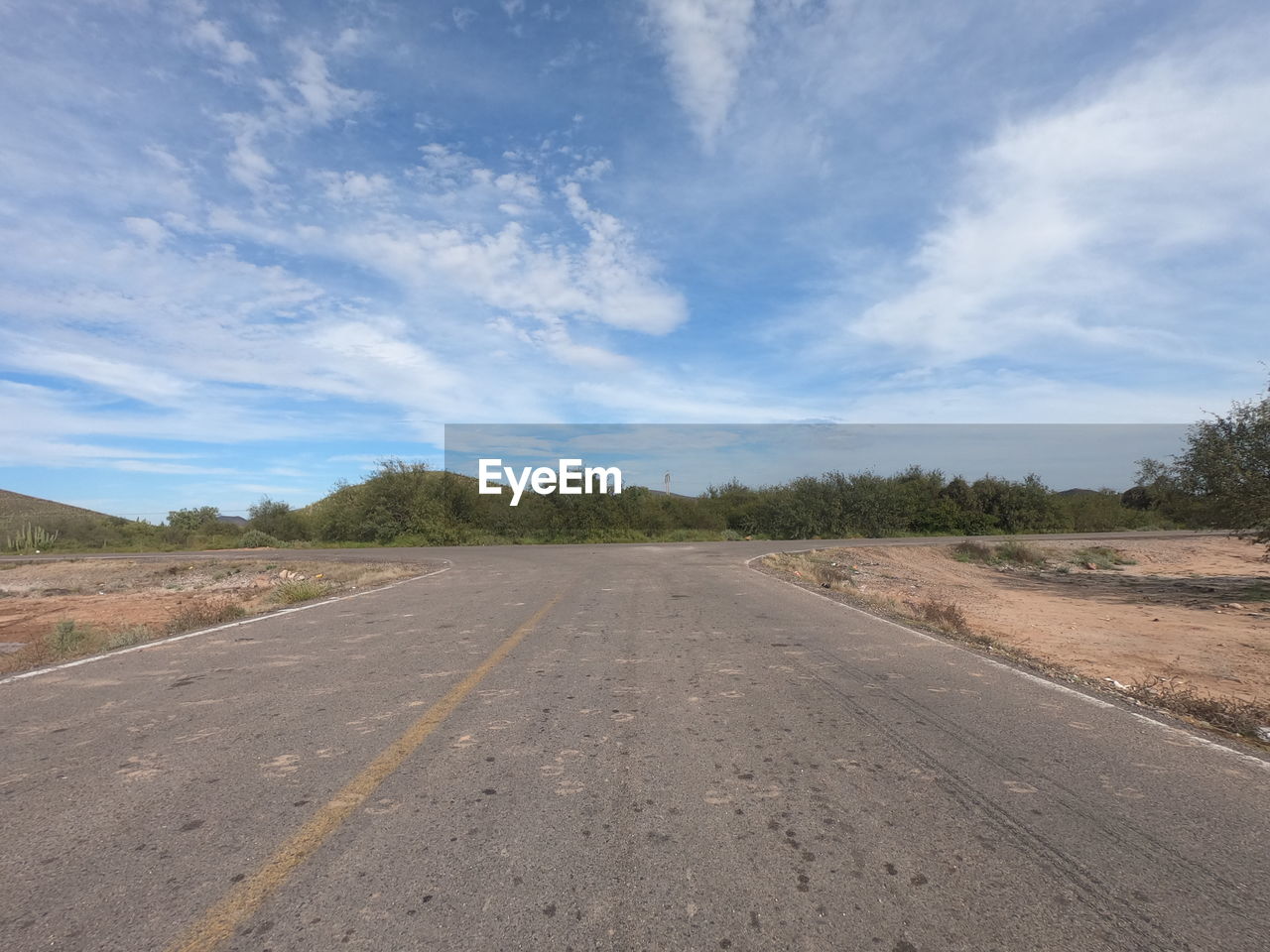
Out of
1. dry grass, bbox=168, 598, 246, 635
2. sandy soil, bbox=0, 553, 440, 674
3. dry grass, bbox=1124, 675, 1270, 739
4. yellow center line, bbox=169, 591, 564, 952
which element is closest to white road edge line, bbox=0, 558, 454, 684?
dry grass, bbox=168, 598, 246, 635

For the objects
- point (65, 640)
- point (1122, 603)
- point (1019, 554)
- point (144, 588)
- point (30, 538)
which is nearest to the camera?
point (65, 640)

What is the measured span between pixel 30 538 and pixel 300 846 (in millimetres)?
57624

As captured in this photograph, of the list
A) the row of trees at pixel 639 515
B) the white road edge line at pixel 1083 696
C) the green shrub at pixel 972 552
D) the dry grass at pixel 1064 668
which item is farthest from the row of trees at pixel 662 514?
the white road edge line at pixel 1083 696

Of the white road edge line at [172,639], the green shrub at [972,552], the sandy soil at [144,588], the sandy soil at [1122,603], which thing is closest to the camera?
the white road edge line at [172,639]

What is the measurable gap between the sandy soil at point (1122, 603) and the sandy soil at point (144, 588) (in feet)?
42.8

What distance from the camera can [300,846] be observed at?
2.89m

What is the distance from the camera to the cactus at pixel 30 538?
43844 mm

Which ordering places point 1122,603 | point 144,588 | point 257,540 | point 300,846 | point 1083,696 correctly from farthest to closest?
point 257,540, point 144,588, point 1122,603, point 1083,696, point 300,846

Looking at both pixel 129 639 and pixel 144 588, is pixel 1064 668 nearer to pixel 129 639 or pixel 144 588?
pixel 129 639

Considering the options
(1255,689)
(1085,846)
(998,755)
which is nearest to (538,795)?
(1085,846)

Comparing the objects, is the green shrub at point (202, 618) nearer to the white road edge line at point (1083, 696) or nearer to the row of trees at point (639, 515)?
the white road edge line at point (1083, 696)

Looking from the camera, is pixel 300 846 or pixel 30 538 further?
pixel 30 538

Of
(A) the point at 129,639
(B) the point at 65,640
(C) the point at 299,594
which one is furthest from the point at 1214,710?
(C) the point at 299,594

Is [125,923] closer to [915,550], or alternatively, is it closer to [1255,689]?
[1255,689]
